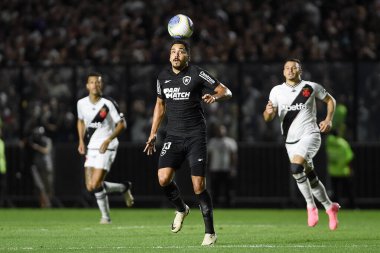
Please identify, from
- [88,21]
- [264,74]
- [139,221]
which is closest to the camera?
[139,221]

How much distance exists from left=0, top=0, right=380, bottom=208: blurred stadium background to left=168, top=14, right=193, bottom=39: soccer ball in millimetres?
11086

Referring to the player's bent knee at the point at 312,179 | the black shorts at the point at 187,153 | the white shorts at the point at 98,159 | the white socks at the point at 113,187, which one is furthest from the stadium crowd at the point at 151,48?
the black shorts at the point at 187,153

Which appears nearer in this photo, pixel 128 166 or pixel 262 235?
pixel 262 235

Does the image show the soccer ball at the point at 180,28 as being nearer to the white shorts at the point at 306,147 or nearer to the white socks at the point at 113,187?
the white shorts at the point at 306,147

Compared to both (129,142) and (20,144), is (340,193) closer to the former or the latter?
(129,142)

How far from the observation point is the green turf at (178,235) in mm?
12391

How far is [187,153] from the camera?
12961 mm

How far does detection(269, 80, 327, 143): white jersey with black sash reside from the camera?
15633 millimetres

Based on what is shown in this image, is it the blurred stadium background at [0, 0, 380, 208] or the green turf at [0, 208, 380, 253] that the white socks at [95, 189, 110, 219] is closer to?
the green turf at [0, 208, 380, 253]

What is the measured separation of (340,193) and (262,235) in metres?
10.9

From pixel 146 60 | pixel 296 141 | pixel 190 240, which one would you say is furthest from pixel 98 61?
pixel 190 240

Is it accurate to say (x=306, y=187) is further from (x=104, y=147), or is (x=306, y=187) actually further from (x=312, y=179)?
(x=104, y=147)

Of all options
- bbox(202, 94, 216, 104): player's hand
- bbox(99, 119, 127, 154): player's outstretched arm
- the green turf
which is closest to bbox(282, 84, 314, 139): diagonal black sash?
the green turf

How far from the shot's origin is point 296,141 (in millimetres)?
15633
